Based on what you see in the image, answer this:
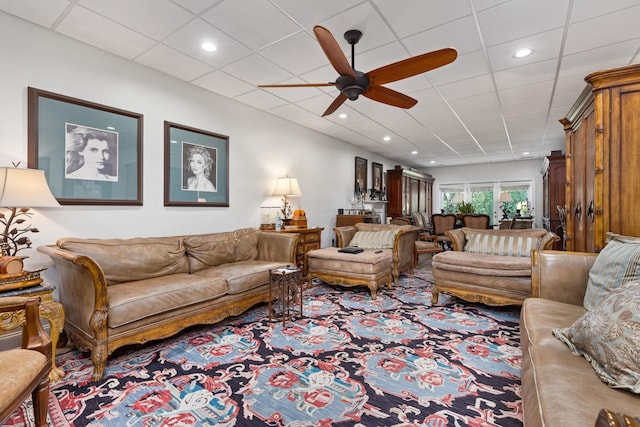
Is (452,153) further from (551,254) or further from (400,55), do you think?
(551,254)

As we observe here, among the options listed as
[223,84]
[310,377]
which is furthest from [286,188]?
[310,377]

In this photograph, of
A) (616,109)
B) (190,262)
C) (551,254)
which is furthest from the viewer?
(190,262)

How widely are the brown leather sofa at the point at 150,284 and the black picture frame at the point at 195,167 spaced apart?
1.84 feet

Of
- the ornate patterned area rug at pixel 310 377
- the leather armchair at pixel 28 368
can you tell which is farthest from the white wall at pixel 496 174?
the leather armchair at pixel 28 368

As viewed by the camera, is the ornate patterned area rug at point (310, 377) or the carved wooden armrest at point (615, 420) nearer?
the carved wooden armrest at point (615, 420)

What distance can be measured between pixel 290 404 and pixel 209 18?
9.46 feet

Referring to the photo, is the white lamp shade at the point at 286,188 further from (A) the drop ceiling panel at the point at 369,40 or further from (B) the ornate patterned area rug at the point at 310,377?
(B) the ornate patterned area rug at the point at 310,377

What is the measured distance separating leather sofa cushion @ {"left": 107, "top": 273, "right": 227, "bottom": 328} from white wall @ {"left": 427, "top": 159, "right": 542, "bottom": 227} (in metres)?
9.32

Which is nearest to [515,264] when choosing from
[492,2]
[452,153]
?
[492,2]

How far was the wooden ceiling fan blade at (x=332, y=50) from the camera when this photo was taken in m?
1.89

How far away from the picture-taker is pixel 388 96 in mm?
2783

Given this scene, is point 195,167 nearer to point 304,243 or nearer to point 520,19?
point 304,243

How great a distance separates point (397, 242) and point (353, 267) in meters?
0.89

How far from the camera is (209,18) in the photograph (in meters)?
2.46
